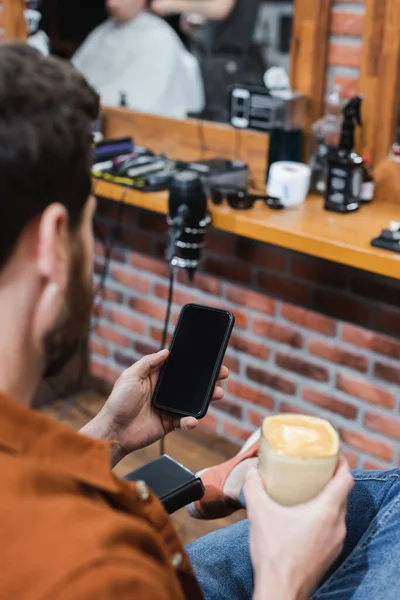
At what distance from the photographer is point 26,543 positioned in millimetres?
550

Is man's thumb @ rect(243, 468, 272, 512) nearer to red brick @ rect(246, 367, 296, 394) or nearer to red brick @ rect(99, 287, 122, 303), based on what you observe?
red brick @ rect(246, 367, 296, 394)

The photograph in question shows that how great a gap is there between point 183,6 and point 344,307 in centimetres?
141

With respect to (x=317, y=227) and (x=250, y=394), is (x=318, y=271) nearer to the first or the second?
(x=317, y=227)

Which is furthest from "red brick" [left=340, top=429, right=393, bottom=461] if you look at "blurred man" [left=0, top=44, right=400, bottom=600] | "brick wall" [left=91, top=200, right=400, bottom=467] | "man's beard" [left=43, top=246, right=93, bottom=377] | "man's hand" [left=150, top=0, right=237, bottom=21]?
"man's hand" [left=150, top=0, right=237, bottom=21]

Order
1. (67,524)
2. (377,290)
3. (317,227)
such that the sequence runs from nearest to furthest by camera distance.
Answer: (67,524), (317,227), (377,290)

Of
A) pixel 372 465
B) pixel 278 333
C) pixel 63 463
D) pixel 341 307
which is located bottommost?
pixel 372 465

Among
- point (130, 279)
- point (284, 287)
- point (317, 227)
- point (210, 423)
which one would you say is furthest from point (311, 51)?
point (210, 423)

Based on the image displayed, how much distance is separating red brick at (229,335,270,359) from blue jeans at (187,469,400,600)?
1047mm

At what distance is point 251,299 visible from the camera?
2.14 m

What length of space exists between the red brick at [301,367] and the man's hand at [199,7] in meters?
1.31

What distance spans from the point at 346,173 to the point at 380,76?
0.29 metres

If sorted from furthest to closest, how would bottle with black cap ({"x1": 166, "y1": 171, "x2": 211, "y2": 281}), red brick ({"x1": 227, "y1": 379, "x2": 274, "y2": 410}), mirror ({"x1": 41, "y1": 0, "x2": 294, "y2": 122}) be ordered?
1. mirror ({"x1": 41, "y1": 0, "x2": 294, "y2": 122})
2. red brick ({"x1": 227, "y1": 379, "x2": 274, "y2": 410})
3. bottle with black cap ({"x1": 166, "y1": 171, "x2": 211, "y2": 281})

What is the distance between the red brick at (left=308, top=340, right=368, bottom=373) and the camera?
193 centimetres

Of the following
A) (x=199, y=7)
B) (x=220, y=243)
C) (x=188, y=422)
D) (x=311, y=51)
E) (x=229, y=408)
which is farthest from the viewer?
(x=199, y=7)
